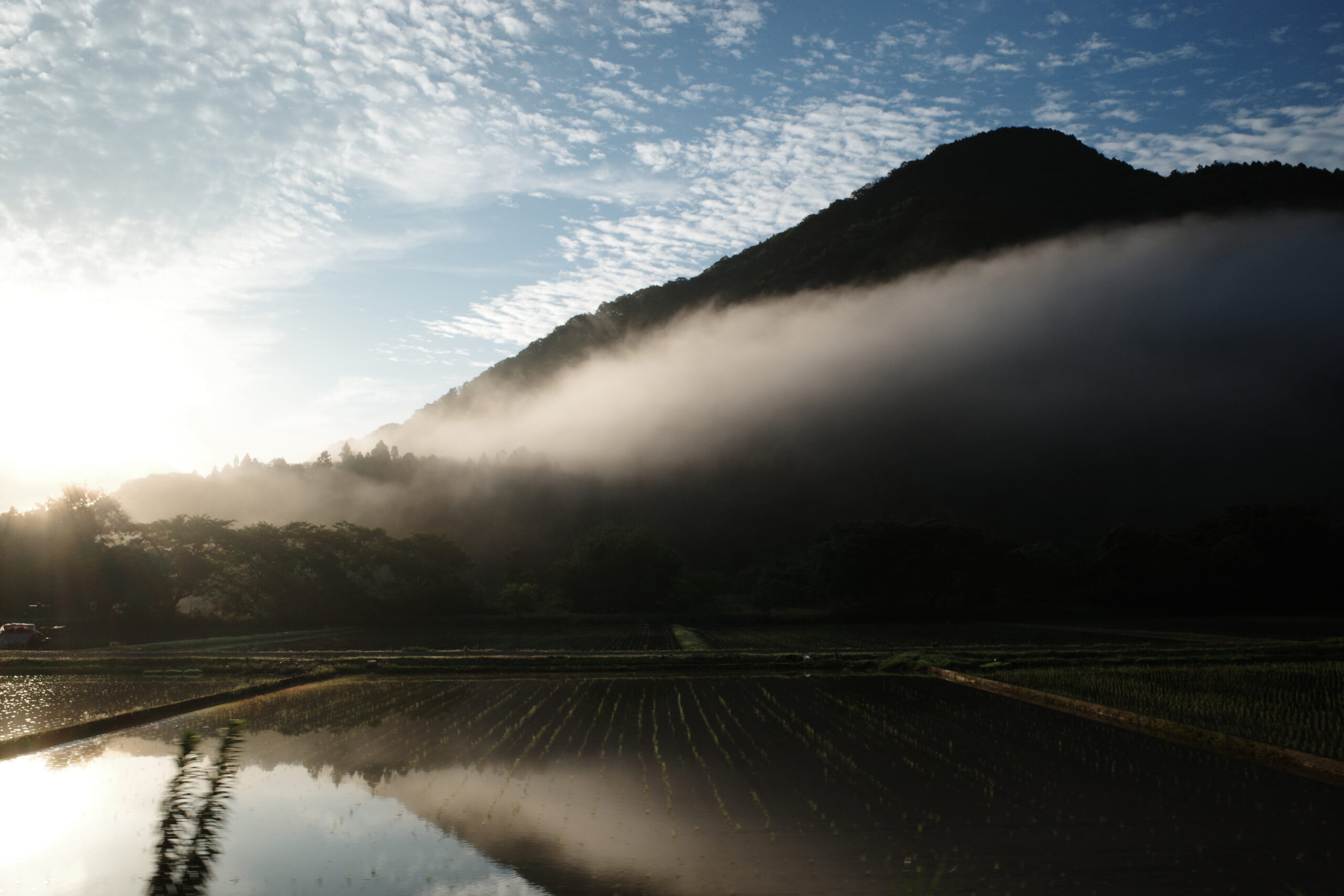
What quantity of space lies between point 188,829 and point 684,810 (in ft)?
22.8

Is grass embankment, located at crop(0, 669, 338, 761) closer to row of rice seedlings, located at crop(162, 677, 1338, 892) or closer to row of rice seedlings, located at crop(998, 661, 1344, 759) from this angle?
row of rice seedlings, located at crop(162, 677, 1338, 892)

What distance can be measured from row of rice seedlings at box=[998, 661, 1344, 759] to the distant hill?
14872cm

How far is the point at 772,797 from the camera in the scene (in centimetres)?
973

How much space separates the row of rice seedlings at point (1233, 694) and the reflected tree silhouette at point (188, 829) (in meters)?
13.6

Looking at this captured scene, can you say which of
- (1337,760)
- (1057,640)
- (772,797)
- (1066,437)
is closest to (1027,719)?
(1337,760)

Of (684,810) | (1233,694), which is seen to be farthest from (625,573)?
(684,810)

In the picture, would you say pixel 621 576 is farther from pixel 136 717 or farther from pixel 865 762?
pixel 865 762

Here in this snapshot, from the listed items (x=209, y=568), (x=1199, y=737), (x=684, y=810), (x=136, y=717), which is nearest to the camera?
(x=684, y=810)

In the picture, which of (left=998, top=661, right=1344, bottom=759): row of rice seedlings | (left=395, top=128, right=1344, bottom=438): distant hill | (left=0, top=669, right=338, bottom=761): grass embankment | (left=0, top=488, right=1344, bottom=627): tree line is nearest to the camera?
(left=998, top=661, right=1344, bottom=759): row of rice seedlings

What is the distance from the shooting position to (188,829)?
10.0 ft

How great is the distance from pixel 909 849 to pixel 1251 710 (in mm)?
11158

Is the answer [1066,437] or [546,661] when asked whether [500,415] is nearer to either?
[1066,437]

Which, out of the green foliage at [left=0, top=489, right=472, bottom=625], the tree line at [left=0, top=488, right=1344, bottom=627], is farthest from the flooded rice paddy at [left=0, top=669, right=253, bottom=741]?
the tree line at [left=0, top=488, right=1344, bottom=627]

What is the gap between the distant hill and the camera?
481 ft
